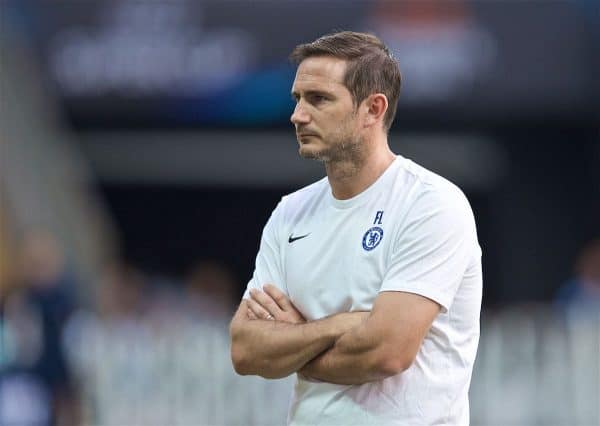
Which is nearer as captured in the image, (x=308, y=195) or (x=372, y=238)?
(x=372, y=238)

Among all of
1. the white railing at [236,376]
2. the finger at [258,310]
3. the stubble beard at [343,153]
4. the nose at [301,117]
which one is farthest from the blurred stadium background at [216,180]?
the nose at [301,117]

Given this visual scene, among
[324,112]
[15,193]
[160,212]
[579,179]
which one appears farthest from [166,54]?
[324,112]

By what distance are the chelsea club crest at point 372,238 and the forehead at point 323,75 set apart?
51 cm

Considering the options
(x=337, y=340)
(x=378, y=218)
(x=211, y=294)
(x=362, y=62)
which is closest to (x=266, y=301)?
(x=337, y=340)

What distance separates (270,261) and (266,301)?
0.21 m

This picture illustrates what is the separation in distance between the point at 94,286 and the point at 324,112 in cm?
1160

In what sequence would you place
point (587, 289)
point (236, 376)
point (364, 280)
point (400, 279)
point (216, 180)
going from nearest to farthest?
point (400, 279), point (364, 280), point (236, 376), point (587, 289), point (216, 180)

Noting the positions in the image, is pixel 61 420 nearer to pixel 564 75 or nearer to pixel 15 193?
pixel 15 193

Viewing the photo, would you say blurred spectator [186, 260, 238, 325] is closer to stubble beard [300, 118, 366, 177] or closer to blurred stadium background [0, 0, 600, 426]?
blurred stadium background [0, 0, 600, 426]

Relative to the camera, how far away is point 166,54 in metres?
14.6

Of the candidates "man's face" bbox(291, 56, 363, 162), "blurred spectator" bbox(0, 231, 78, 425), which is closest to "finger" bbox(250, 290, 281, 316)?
"man's face" bbox(291, 56, 363, 162)

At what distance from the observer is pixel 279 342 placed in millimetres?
4703

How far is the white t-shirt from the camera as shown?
4574 millimetres

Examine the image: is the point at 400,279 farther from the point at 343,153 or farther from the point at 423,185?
the point at 343,153
